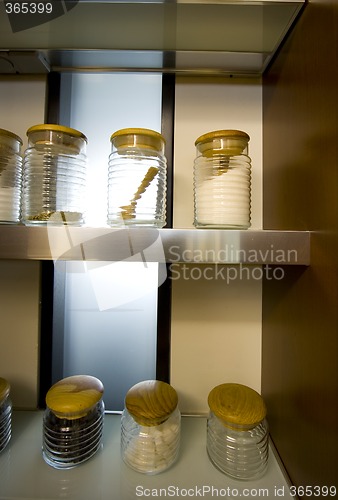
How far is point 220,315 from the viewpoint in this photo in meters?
0.75

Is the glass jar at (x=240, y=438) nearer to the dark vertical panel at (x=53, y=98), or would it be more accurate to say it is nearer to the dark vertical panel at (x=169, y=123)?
the dark vertical panel at (x=169, y=123)

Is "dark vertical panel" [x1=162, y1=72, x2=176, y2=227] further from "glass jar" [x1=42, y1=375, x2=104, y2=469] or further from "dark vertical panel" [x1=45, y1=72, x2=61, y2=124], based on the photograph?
"glass jar" [x1=42, y1=375, x2=104, y2=469]

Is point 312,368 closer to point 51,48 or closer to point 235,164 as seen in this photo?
point 235,164

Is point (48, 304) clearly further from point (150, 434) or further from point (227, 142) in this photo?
point (227, 142)

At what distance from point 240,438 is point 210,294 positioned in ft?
1.09

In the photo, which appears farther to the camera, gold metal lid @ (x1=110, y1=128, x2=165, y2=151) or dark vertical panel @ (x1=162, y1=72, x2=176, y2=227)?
dark vertical panel @ (x1=162, y1=72, x2=176, y2=227)

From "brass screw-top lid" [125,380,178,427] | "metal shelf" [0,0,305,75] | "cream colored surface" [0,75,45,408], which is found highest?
"metal shelf" [0,0,305,75]

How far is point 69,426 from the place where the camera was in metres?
0.57

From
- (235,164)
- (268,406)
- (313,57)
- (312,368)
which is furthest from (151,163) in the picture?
(268,406)

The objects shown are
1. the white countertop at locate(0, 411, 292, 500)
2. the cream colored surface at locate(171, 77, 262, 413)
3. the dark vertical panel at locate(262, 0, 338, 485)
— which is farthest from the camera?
the cream colored surface at locate(171, 77, 262, 413)

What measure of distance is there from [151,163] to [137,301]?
1.39ft

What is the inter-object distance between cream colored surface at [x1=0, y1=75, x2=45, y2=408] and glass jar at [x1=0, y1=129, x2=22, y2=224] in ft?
0.60

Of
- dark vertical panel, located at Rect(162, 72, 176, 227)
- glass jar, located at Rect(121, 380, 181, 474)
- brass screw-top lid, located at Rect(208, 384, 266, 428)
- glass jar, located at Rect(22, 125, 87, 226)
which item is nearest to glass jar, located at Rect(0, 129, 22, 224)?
glass jar, located at Rect(22, 125, 87, 226)

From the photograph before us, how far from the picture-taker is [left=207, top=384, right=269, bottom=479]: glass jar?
21.7 inches
